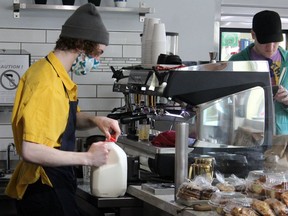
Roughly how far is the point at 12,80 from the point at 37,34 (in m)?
0.38

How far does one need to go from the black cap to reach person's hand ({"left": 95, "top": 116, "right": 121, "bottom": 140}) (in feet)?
3.90

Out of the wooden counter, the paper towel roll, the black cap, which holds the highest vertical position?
the black cap

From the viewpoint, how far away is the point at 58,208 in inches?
110

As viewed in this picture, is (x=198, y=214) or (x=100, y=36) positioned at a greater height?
(x=100, y=36)

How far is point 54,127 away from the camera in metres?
2.65

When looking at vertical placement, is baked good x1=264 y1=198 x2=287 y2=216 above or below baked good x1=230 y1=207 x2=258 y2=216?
above

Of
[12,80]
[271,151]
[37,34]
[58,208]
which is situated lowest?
[58,208]

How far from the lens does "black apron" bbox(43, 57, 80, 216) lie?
2793mm

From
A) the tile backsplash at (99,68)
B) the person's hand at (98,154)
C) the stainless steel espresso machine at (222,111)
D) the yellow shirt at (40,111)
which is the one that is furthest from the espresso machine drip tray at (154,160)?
the tile backsplash at (99,68)

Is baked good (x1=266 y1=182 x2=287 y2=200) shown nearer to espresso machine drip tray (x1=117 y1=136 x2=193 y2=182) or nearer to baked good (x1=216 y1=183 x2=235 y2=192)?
baked good (x1=216 y1=183 x2=235 y2=192)

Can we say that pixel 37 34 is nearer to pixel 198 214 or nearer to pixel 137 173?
pixel 137 173

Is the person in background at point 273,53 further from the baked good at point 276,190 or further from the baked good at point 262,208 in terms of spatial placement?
the baked good at point 262,208

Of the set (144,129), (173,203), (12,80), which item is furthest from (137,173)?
(12,80)

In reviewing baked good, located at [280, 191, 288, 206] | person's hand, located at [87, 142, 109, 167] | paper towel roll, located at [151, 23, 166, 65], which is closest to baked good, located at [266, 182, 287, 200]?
baked good, located at [280, 191, 288, 206]
